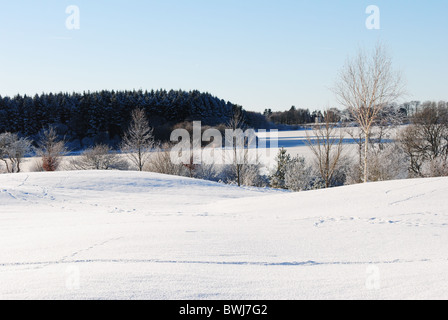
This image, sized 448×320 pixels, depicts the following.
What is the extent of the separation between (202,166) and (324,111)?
18.4 m

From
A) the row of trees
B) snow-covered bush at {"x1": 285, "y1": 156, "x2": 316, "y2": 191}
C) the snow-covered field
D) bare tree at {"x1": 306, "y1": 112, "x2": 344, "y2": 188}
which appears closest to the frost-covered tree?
snow-covered bush at {"x1": 285, "y1": 156, "x2": 316, "y2": 191}

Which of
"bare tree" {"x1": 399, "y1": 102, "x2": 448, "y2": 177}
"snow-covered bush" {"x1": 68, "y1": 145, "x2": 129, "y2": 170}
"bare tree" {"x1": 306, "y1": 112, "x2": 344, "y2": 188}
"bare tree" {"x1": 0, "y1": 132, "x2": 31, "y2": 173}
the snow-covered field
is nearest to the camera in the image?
the snow-covered field

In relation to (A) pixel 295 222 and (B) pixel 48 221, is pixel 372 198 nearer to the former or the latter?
(A) pixel 295 222

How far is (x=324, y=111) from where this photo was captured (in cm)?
2823

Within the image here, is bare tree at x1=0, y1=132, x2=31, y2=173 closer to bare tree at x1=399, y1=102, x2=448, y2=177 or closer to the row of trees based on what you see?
the row of trees

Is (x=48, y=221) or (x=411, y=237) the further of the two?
(x=48, y=221)

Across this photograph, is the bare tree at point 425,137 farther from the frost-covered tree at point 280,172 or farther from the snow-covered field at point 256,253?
the snow-covered field at point 256,253

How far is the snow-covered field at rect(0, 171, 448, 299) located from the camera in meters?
3.67

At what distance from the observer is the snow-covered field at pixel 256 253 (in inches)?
145

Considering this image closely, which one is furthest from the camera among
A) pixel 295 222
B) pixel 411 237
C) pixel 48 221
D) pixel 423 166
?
pixel 423 166

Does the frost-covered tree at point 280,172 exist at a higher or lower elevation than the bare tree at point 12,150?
lower

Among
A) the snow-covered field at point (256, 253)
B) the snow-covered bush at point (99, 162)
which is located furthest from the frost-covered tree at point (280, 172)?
the snow-covered field at point (256, 253)

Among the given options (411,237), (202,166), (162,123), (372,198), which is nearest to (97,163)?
(202,166)
